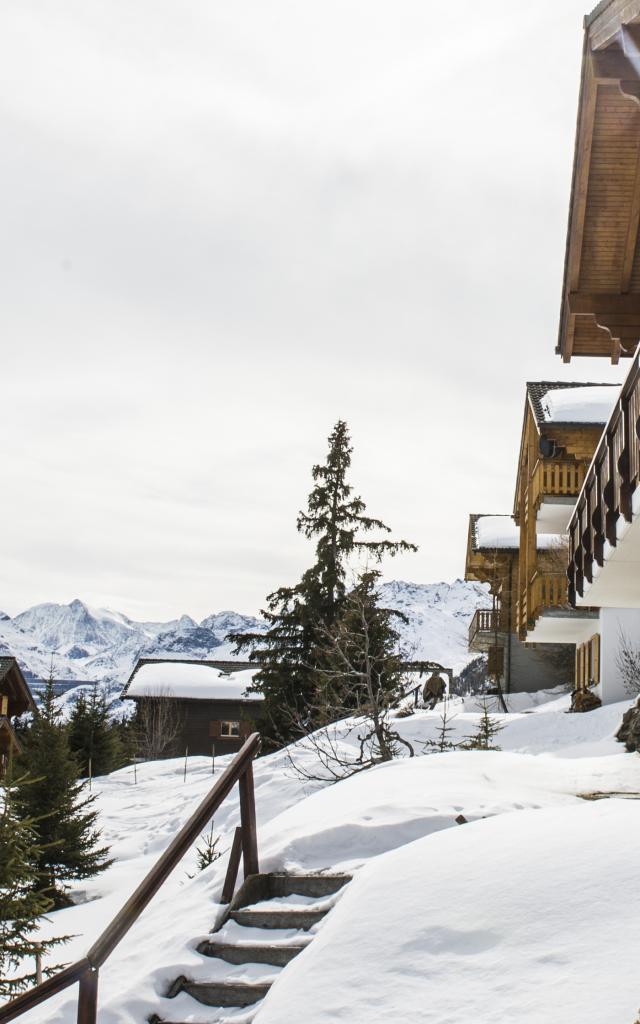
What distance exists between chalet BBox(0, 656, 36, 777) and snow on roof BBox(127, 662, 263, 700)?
8531mm

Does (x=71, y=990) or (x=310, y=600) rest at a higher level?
(x=310, y=600)

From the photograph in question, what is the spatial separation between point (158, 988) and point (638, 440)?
701 cm

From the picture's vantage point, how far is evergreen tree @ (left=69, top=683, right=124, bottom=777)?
3294 cm

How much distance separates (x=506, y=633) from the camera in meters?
34.5

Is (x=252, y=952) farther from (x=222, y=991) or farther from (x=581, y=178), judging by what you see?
(x=581, y=178)

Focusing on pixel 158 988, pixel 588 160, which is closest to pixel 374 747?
pixel 588 160

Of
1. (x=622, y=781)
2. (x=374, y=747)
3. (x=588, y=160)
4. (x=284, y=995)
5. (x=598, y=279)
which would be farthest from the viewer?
(x=374, y=747)

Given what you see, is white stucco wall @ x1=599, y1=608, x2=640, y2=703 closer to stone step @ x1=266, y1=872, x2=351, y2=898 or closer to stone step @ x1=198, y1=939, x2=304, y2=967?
stone step @ x1=266, y1=872, x2=351, y2=898

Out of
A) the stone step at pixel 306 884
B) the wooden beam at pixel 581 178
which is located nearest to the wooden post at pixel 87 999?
Result: the stone step at pixel 306 884

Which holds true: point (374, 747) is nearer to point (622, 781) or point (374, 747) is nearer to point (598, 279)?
point (622, 781)

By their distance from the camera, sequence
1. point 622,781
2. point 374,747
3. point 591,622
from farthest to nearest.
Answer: point 591,622, point 374,747, point 622,781

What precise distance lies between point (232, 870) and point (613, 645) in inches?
666

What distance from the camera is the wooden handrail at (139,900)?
4.12m

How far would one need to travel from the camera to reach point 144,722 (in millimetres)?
44219
